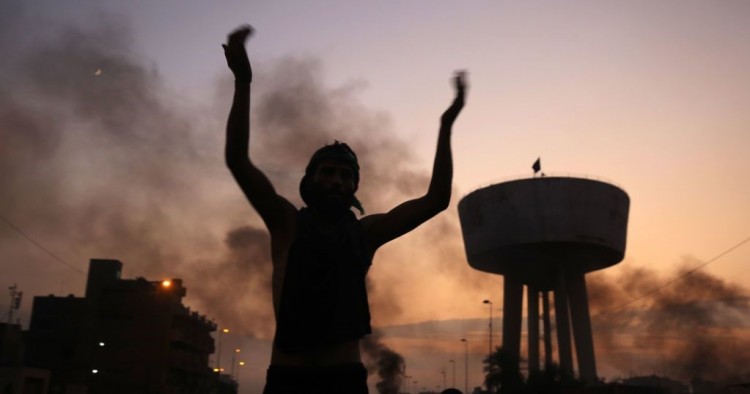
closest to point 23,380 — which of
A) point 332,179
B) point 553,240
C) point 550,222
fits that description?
point 553,240

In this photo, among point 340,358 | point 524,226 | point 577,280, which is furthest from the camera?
point 577,280

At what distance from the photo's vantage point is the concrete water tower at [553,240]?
58969 mm

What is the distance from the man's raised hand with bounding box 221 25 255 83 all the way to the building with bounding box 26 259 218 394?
227 ft

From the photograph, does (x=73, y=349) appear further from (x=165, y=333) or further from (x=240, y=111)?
(x=240, y=111)

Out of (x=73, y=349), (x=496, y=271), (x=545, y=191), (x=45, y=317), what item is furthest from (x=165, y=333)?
(x=545, y=191)

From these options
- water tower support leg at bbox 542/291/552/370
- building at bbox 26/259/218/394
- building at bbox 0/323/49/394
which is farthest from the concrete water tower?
building at bbox 0/323/49/394

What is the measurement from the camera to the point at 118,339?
7169 centimetres

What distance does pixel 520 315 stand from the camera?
6838cm

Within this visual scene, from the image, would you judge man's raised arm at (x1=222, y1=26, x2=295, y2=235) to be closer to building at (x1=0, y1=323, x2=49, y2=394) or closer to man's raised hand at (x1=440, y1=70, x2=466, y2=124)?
man's raised hand at (x1=440, y1=70, x2=466, y2=124)

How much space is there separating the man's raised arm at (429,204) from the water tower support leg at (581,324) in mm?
64419

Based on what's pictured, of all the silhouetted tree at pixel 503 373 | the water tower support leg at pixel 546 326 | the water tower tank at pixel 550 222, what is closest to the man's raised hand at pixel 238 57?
the water tower tank at pixel 550 222

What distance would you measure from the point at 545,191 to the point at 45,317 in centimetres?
6082

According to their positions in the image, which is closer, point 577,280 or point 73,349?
point 577,280

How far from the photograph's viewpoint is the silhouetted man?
9.27ft
